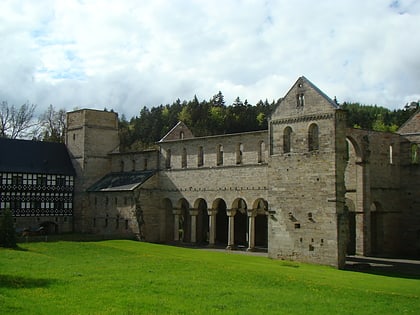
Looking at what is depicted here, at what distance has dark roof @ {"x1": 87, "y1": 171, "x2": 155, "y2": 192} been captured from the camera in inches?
2141

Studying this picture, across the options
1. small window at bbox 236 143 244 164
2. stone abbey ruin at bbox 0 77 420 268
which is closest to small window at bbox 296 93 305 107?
stone abbey ruin at bbox 0 77 420 268

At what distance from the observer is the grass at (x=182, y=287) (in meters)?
18.2

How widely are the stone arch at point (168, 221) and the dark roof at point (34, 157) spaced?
12.6 metres

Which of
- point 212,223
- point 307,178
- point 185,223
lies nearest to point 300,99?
point 307,178

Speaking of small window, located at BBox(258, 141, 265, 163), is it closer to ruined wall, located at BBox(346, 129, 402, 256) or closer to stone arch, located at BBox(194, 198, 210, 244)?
ruined wall, located at BBox(346, 129, 402, 256)

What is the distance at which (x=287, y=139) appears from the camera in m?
40.5

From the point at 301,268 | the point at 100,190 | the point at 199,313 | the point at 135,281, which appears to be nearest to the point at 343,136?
the point at 301,268

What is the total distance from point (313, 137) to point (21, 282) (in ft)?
77.0

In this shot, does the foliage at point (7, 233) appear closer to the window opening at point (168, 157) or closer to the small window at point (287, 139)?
the window opening at point (168, 157)

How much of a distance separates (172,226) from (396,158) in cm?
2281

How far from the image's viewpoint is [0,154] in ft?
186

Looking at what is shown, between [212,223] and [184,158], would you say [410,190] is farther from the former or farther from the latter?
[184,158]

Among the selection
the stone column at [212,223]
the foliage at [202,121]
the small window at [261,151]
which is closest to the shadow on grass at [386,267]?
the small window at [261,151]

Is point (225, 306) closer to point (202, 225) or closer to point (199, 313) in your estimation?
point (199, 313)
